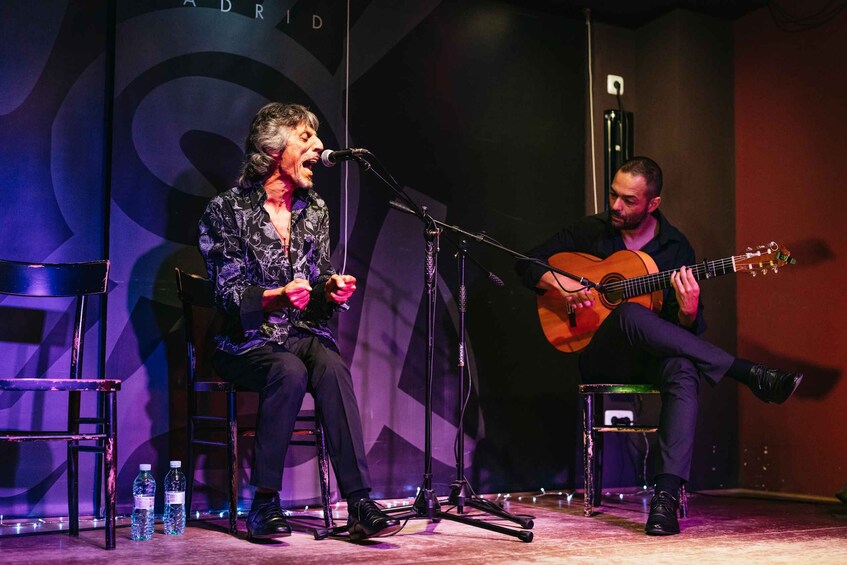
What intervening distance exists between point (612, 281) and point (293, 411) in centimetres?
165

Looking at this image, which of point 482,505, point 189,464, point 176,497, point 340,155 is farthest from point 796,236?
point 176,497

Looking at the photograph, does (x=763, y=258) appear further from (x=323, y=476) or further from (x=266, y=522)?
(x=266, y=522)

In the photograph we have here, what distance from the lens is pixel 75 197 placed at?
148 inches

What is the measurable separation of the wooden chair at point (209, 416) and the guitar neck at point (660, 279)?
4.80ft

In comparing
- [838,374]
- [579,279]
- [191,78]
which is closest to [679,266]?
[579,279]

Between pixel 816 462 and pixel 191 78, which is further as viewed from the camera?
pixel 816 462

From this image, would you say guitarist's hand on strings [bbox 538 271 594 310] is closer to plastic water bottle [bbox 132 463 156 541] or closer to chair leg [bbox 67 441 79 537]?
plastic water bottle [bbox 132 463 156 541]

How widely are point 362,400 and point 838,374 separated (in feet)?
A: 7.58

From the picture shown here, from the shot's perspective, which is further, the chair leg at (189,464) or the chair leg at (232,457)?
the chair leg at (189,464)

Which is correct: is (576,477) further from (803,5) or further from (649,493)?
(803,5)

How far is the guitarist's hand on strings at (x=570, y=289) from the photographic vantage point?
4094 millimetres

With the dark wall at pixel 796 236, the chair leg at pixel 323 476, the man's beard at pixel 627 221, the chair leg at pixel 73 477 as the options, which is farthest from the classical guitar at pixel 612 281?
the chair leg at pixel 73 477

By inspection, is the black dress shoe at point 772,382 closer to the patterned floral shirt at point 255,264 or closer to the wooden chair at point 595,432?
the wooden chair at point 595,432

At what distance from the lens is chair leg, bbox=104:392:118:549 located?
2982mm
